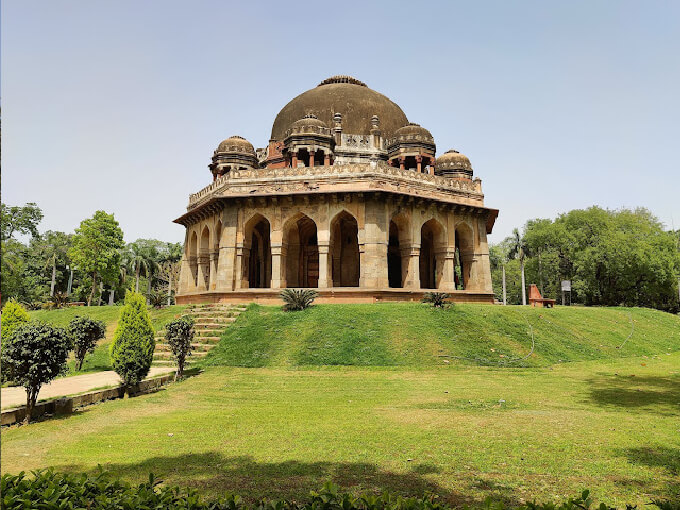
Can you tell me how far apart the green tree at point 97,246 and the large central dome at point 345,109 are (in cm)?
1748

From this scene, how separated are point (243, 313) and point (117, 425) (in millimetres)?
11249

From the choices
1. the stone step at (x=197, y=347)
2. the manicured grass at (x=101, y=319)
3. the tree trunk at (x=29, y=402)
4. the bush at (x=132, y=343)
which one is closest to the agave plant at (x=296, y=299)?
the stone step at (x=197, y=347)

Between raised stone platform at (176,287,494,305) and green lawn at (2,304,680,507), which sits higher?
raised stone platform at (176,287,494,305)

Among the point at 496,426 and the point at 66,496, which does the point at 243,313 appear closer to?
the point at 496,426

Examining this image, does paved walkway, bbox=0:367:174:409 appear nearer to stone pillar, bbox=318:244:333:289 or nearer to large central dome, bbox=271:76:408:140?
stone pillar, bbox=318:244:333:289

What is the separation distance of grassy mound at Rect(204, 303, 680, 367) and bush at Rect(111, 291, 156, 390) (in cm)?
385

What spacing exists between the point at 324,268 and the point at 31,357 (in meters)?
15.9

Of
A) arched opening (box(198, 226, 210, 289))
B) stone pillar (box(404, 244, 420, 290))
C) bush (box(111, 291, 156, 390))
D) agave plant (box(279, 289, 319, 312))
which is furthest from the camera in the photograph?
arched opening (box(198, 226, 210, 289))

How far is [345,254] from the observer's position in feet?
91.8

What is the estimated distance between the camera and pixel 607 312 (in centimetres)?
2366

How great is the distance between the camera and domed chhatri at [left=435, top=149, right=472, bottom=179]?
29047 mm

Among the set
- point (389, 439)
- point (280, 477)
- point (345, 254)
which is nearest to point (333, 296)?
point (345, 254)

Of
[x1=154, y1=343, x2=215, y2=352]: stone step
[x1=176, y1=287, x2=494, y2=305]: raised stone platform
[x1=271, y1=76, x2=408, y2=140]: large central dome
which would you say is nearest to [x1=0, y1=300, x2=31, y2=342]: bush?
[x1=154, y1=343, x2=215, y2=352]: stone step

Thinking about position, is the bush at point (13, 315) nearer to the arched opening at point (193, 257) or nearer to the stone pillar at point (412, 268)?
the stone pillar at point (412, 268)
